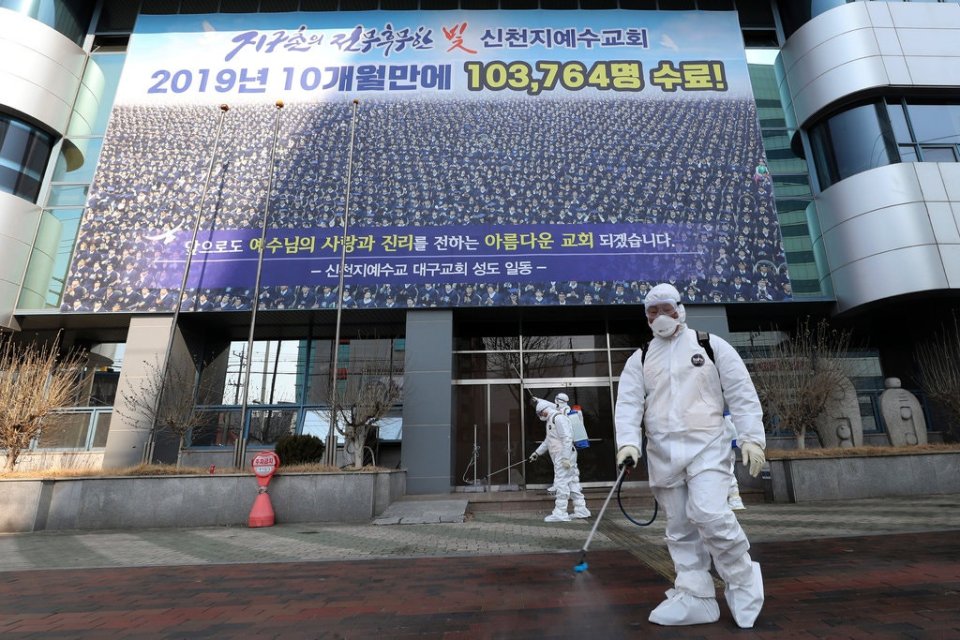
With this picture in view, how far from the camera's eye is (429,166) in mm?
14750

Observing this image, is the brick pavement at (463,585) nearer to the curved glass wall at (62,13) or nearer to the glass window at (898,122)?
the glass window at (898,122)

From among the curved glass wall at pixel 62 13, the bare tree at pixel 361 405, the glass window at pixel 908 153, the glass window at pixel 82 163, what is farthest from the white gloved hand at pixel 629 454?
the curved glass wall at pixel 62 13

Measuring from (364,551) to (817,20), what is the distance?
18948mm

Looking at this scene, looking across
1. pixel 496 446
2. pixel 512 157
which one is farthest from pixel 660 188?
pixel 496 446

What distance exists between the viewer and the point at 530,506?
10141 mm

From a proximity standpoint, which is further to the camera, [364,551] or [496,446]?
[496,446]

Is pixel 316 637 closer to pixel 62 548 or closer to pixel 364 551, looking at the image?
pixel 364 551

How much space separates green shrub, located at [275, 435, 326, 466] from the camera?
10.4m

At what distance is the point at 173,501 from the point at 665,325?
9.14 metres

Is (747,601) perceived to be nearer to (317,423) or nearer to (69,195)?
(317,423)

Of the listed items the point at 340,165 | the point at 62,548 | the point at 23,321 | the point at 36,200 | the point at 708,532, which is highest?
the point at 340,165

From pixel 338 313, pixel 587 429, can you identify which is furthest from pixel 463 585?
pixel 587 429

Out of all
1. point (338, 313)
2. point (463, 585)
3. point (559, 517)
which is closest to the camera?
point (463, 585)

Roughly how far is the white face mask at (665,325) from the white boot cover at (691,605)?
61.6 inches
